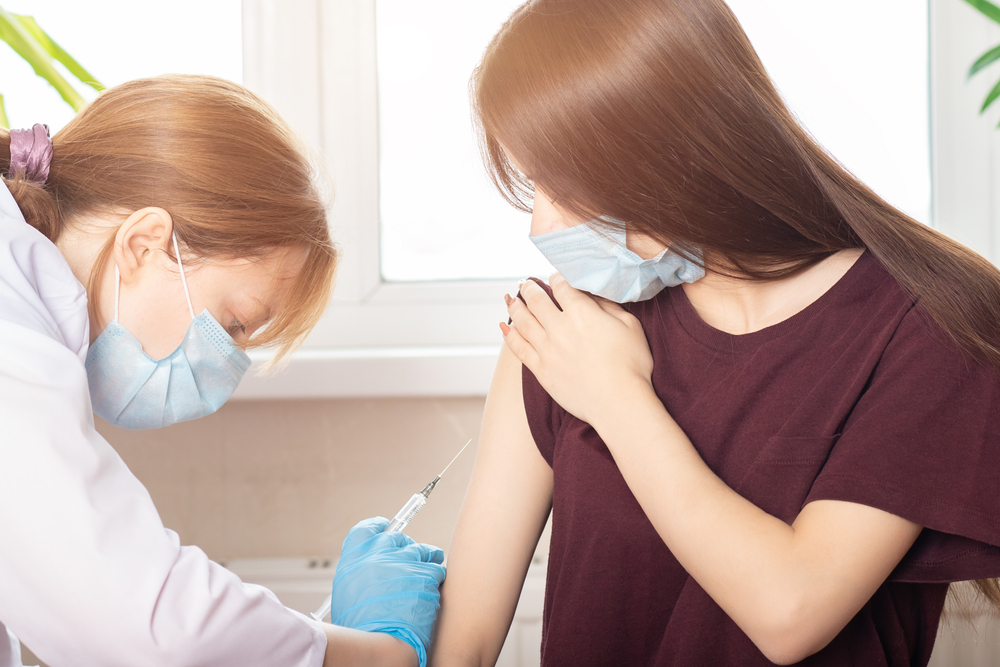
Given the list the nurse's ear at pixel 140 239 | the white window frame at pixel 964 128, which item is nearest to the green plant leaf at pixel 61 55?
the nurse's ear at pixel 140 239

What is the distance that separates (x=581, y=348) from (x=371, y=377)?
72cm

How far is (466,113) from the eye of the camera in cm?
164

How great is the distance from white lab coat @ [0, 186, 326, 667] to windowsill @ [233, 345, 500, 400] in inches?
32.7

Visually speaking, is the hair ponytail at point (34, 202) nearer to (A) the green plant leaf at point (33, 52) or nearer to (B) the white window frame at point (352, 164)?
(A) the green plant leaf at point (33, 52)

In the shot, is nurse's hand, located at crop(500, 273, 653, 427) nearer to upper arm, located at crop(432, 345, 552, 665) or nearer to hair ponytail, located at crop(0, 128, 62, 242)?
upper arm, located at crop(432, 345, 552, 665)

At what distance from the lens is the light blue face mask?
3.01 feet

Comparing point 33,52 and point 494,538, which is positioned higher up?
point 33,52

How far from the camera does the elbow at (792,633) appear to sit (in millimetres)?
715

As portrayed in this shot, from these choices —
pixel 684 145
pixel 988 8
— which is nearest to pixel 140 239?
pixel 684 145

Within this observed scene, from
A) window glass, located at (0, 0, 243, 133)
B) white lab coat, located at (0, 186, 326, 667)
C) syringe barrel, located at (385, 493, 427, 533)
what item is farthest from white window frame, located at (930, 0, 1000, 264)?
white lab coat, located at (0, 186, 326, 667)

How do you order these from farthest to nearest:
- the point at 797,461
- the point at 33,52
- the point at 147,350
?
1. the point at 33,52
2. the point at 147,350
3. the point at 797,461

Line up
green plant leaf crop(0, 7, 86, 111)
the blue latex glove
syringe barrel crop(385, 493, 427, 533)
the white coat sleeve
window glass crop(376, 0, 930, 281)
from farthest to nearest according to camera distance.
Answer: window glass crop(376, 0, 930, 281), green plant leaf crop(0, 7, 86, 111), syringe barrel crop(385, 493, 427, 533), the blue latex glove, the white coat sleeve

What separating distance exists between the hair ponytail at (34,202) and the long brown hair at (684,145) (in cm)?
52

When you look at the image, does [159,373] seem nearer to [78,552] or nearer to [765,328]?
[78,552]
